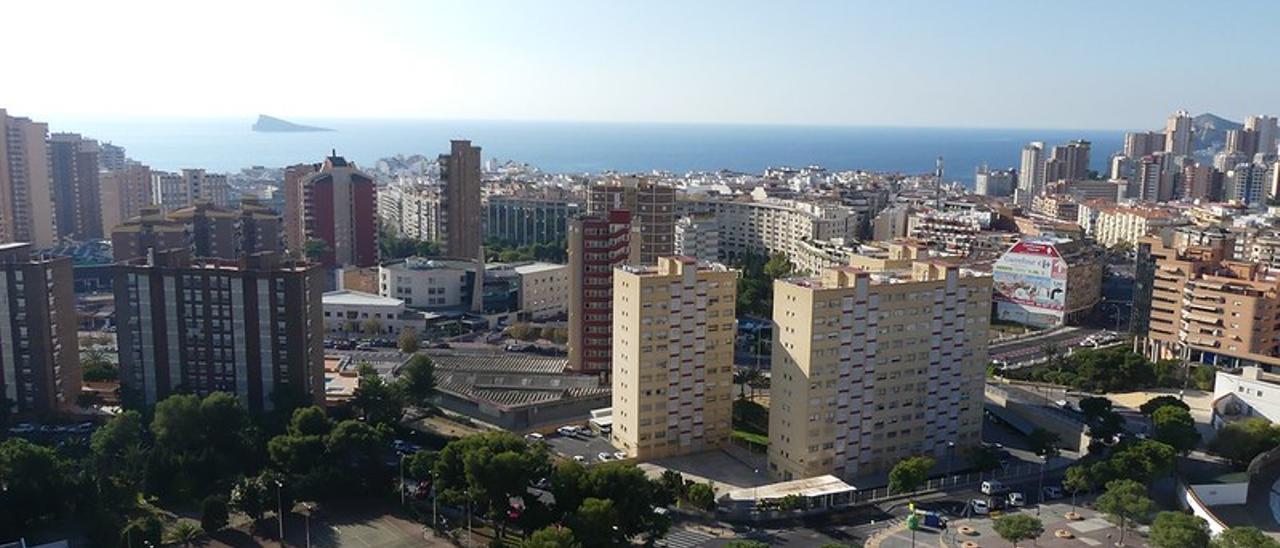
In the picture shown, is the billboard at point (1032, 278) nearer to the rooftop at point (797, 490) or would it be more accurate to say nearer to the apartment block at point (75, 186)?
the rooftop at point (797, 490)

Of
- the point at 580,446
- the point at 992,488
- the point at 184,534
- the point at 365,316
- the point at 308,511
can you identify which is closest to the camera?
the point at 184,534

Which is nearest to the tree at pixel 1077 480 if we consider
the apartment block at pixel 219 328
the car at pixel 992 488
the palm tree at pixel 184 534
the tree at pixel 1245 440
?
the car at pixel 992 488

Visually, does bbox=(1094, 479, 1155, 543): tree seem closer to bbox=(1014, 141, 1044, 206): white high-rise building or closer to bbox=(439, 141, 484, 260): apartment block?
bbox=(439, 141, 484, 260): apartment block

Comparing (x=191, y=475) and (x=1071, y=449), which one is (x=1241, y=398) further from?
(x=191, y=475)

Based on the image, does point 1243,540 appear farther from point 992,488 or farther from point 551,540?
point 551,540

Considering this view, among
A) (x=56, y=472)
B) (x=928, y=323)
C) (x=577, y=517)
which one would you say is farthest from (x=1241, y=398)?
(x=56, y=472)

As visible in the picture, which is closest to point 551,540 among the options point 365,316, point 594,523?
point 594,523

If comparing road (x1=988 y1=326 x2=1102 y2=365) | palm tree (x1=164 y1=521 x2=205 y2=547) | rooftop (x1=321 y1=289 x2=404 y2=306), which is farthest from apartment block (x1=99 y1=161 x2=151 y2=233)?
road (x1=988 y1=326 x2=1102 y2=365)
